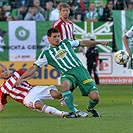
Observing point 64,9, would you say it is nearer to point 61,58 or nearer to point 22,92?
point 61,58

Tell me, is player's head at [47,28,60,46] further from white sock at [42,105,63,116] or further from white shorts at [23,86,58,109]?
white sock at [42,105,63,116]

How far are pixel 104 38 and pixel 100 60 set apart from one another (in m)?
0.89

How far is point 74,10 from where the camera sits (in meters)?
25.1

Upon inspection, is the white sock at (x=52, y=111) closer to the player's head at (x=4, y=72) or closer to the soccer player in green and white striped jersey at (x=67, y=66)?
the soccer player in green and white striped jersey at (x=67, y=66)

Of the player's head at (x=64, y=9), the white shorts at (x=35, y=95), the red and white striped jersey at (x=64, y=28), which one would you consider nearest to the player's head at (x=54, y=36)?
the white shorts at (x=35, y=95)

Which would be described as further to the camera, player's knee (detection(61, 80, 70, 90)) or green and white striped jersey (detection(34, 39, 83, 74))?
green and white striped jersey (detection(34, 39, 83, 74))

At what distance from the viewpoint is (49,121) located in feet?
36.5

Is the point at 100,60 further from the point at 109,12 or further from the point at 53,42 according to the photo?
the point at 53,42

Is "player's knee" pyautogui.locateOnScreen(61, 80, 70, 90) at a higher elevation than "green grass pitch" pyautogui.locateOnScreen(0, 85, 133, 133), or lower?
higher

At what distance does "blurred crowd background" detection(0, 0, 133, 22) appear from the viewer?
82.4 feet

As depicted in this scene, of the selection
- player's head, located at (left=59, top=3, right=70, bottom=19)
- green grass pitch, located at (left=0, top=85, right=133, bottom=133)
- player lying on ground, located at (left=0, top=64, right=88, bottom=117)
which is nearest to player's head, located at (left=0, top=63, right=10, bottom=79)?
player lying on ground, located at (left=0, top=64, right=88, bottom=117)

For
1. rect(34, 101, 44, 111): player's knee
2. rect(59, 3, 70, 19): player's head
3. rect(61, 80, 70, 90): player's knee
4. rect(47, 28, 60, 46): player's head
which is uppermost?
rect(59, 3, 70, 19): player's head

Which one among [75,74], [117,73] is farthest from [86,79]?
[117,73]

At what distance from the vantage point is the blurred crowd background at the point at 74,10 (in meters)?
25.1
